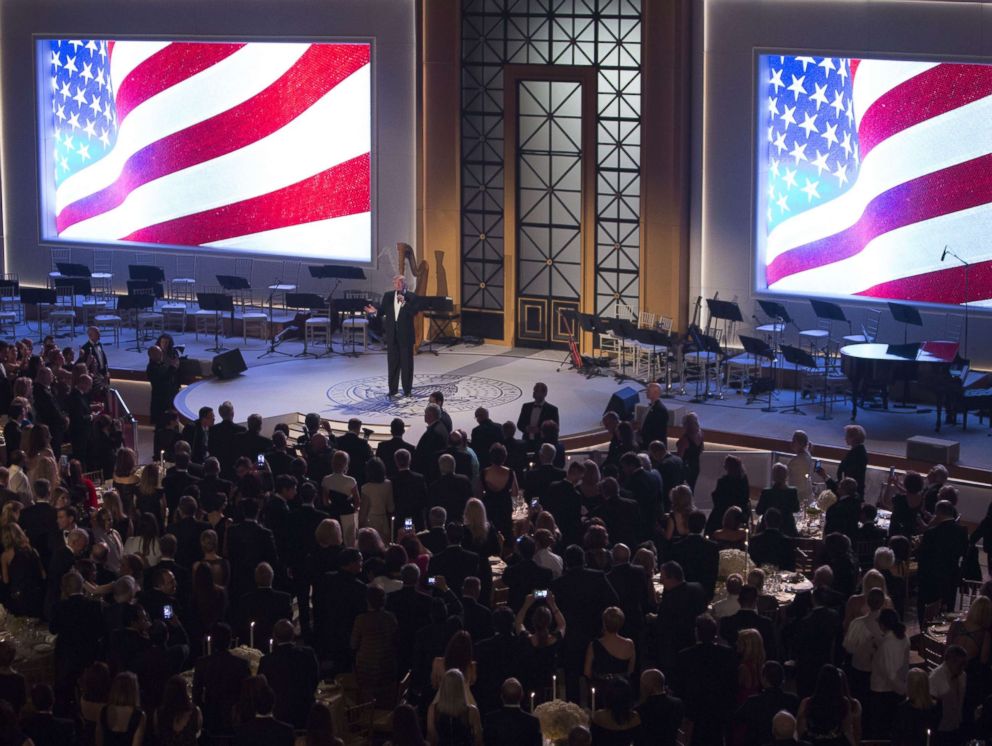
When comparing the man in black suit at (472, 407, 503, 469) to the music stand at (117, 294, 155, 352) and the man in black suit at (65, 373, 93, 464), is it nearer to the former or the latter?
the man in black suit at (65, 373, 93, 464)

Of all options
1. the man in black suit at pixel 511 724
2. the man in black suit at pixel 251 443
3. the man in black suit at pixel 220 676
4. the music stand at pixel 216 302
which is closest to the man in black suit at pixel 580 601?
the man in black suit at pixel 511 724

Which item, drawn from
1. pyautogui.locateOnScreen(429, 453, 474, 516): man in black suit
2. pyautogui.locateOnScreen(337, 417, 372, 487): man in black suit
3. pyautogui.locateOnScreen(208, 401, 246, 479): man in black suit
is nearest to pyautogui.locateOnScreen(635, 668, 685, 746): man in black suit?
pyautogui.locateOnScreen(429, 453, 474, 516): man in black suit

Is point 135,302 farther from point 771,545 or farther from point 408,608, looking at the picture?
point 408,608

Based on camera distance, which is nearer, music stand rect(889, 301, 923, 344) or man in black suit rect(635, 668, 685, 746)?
man in black suit rect(635, 668, 685, 746)

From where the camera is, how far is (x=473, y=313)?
2145cm

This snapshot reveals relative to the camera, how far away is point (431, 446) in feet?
39.9

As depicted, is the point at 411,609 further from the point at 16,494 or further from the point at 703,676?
the point at 16,494

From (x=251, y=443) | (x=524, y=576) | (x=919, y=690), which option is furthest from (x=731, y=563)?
(x=251, y=443)

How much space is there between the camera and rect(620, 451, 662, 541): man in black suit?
1070 centimetres

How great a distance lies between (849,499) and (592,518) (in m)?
1.92

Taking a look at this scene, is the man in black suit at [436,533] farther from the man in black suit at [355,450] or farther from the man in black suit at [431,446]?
the man in black suit at [355,450]

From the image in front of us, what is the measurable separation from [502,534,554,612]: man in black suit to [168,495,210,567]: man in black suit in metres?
2.09

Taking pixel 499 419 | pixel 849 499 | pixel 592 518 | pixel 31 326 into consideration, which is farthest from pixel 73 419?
pixel 31 326

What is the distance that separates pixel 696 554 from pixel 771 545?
0.88 m
